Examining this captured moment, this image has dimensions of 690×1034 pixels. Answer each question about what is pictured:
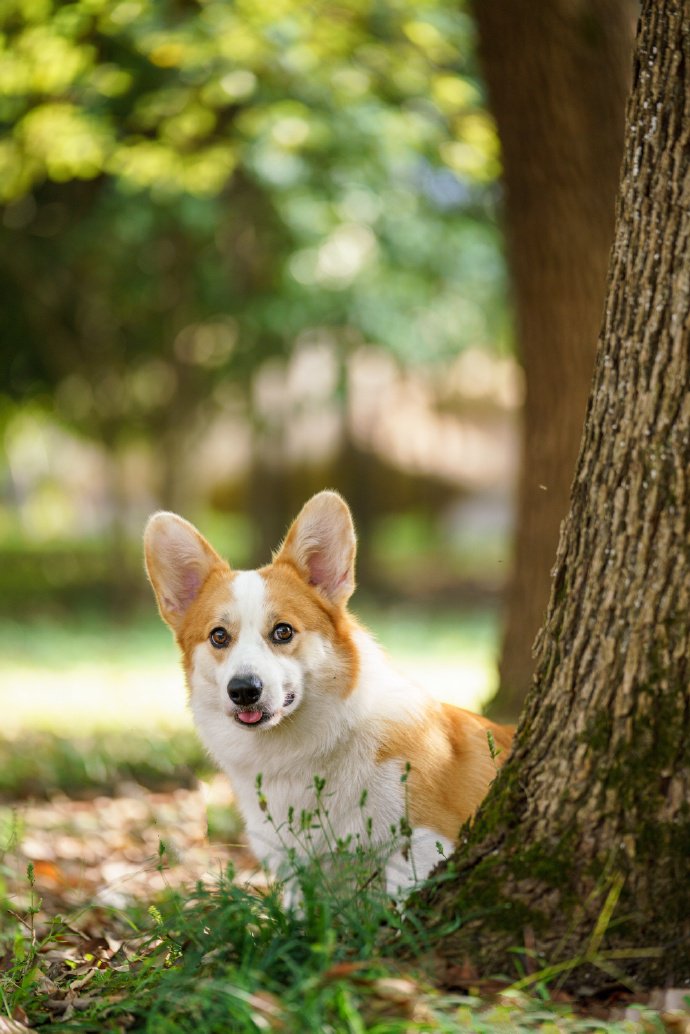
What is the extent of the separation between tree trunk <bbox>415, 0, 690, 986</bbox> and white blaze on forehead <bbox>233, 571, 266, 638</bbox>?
3.13ft

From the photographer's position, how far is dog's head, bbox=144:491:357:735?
3.72 meters

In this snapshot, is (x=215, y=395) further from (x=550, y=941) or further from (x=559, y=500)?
(x=550, y=941)

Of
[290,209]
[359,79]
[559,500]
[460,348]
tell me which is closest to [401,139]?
[359,79]

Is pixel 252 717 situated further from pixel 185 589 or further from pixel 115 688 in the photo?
pixel 115 688

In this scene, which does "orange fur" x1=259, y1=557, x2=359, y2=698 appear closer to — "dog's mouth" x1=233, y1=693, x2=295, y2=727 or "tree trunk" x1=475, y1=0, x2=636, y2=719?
"dog's mouth" x1=233, y1=693, x2=295, y2=727

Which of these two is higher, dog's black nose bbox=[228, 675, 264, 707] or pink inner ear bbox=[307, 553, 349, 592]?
pink inner ear bbox=[307, 553, 349, 592]

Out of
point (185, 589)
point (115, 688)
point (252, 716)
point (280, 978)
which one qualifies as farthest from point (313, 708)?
point (115, 688)

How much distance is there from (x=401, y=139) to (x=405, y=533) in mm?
12782

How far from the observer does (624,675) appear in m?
3.03

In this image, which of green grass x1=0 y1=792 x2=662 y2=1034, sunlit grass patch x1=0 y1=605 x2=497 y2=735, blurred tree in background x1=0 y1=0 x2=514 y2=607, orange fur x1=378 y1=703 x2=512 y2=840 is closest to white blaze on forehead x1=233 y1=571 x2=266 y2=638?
Answer: orange fur x1=378 y1=703 x2=512 y2=840

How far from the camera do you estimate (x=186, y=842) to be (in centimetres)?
570

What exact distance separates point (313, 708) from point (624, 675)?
114 centimetres

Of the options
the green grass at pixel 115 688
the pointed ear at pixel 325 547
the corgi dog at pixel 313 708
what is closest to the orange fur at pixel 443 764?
the corgi dog at pixel 313 708

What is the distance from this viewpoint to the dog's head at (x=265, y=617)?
3717 millimetres
